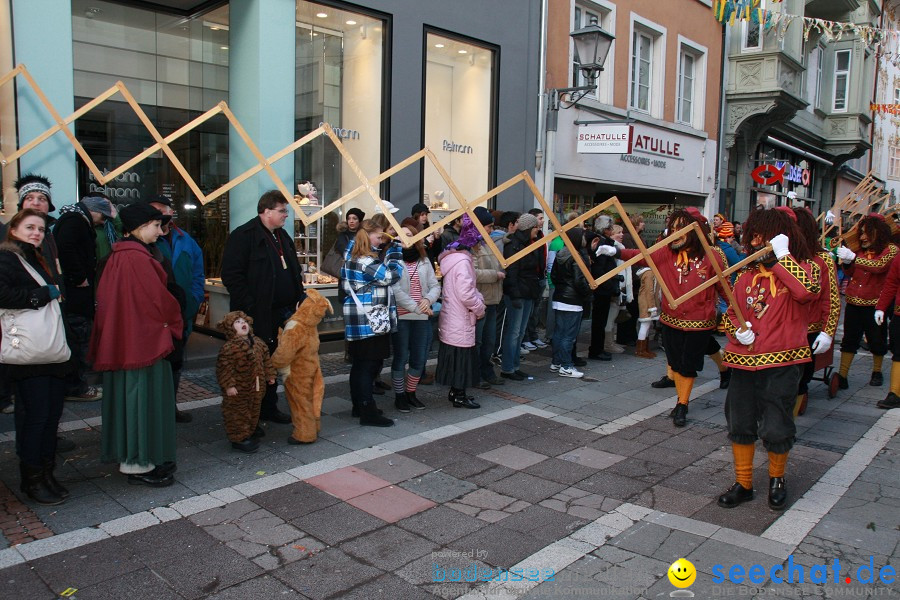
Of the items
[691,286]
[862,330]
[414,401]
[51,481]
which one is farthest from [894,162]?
[51,481]

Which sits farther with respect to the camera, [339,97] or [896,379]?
[339,97]

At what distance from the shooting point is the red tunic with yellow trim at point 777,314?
4.57 meters

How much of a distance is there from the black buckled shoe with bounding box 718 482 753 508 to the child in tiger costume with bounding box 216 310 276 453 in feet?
11.0

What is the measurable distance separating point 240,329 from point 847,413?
6.00 m

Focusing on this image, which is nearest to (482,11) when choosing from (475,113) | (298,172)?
(475,113)

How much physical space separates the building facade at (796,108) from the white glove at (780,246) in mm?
11087

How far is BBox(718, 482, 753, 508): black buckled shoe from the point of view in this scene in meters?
4.73

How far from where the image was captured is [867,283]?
8.09 meters

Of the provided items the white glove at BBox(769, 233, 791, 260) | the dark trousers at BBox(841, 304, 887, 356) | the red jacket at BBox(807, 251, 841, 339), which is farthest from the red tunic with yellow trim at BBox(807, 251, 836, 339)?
the dark trousers at BBox(841, 304, 887, 356)

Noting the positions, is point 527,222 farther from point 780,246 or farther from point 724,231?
point 780,246

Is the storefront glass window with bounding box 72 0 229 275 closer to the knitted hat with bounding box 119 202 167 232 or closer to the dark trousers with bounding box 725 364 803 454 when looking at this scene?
the knitted hat with bounding box 119 202 167 232

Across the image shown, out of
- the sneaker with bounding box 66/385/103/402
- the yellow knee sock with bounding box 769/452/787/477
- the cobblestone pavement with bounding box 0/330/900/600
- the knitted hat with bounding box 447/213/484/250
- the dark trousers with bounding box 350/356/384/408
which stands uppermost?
the knitted hat with bounding box 447/213/484/250

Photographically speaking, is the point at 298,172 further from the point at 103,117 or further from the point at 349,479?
the point at 349,479

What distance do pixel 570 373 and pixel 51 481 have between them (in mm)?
5665
